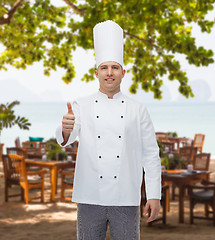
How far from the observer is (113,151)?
204cm

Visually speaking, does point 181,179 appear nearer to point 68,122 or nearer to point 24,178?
point 24,178

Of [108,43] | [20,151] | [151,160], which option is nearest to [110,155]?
[151,160]

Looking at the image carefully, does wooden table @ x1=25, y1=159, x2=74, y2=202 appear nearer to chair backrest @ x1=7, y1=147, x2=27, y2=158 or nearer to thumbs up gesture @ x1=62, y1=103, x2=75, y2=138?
chair backrest @ x1=7, y1=147, x2=27, y2=158

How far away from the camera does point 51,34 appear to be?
8.75 metres

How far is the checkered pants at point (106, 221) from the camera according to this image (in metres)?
2.04

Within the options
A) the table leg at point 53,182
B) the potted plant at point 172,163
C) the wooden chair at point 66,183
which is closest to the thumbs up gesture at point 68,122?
the potted plant at point 172,163

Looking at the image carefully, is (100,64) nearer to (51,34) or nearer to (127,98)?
(127,98)

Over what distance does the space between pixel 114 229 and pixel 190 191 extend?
3.95m

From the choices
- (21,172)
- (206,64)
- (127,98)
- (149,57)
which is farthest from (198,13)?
(127,98)

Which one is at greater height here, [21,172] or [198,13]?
[198,13]

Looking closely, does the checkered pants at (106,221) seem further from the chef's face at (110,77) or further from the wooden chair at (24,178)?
the wooden chair at (24,178)

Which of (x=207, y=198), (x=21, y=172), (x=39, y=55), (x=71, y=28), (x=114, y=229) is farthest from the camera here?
(x=39, y=55)

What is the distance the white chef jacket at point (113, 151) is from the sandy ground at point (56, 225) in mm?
3045

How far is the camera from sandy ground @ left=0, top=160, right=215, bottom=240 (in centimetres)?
504
